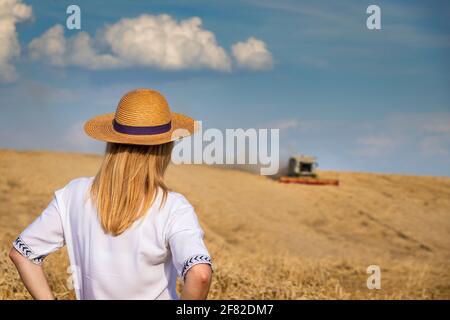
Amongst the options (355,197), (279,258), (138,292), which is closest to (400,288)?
(279,258)

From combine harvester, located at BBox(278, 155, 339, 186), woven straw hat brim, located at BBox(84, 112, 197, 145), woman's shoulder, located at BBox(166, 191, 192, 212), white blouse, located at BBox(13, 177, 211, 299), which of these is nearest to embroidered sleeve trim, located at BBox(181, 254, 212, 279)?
white blouse, located at BBox(13, 177, 211, 299)

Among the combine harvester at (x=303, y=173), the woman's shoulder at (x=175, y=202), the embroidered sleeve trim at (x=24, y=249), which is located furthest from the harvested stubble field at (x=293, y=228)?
the woman's shoulder at (x=175, y=202)

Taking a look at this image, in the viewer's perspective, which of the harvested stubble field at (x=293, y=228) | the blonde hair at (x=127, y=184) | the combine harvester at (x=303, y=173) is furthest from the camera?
the combine harvester at (x=303, y=173)

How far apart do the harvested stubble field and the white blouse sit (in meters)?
3.55

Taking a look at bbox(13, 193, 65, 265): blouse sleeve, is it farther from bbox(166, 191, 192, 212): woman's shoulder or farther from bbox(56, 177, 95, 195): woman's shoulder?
bbox(166, 191, 192, 212): woman's shoulder

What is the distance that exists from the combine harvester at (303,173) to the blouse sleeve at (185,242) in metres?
13.9

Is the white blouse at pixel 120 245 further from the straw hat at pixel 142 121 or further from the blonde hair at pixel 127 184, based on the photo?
the straw hat at pixel 142 121

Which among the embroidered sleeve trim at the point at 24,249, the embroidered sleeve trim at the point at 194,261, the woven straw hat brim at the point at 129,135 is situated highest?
the woven straw hat brim at the point at 129,135

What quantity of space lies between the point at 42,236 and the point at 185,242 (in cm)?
63

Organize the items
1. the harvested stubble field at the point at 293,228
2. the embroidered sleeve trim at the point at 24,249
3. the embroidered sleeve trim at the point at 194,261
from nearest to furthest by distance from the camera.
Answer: the embroidered sleeve trim at the point at 194,261
the embroidered sleeve trim at the point at 24,249
the harvested stubble field at the point at 293,228

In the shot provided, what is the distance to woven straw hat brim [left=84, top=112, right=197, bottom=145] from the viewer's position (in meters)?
2.26

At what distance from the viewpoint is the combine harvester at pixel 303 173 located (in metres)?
16.0

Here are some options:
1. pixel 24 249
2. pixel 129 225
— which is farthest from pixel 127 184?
pixel 24 249
